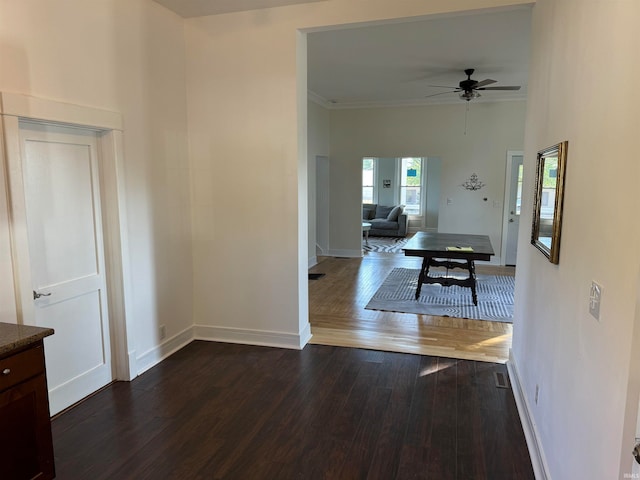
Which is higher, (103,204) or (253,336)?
(103,204)

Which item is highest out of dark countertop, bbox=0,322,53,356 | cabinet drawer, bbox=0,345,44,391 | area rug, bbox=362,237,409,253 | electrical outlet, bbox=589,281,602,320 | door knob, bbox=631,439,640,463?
electrical outlet, bbox=589,281,602,320

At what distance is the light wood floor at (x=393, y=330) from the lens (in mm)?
3930

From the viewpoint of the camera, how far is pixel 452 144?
7746 mm

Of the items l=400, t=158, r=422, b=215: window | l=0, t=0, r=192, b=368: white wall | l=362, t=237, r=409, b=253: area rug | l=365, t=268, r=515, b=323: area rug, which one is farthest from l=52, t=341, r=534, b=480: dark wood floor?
l=400, t=158, r=422, b=215: window

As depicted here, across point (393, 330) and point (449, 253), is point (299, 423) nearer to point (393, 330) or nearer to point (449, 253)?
point (393, 330)

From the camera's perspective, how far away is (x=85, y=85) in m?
2.85

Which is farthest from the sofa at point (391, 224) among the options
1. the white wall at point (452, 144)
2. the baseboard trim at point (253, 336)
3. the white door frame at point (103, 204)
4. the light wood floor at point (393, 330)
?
the white door frame at point (103, 204)

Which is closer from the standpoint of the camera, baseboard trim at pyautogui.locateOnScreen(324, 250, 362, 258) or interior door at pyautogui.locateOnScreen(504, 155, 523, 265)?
interior door at pyautogui.locateOnScreen(504, 155, 523, 265)

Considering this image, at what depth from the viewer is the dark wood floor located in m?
2.33

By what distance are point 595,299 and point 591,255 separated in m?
0.17

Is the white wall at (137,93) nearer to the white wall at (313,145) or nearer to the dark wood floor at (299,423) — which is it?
the dark wood floor at (299,423)

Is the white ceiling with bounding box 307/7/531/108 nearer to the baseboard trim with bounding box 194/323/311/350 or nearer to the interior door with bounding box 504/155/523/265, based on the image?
the interior door with bounding box 504/155/523/265

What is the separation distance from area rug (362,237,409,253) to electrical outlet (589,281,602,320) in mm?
7962

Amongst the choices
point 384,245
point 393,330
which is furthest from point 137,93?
point 384,245
